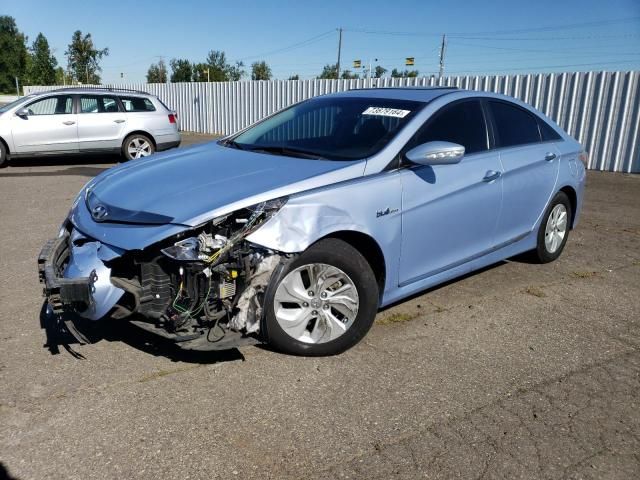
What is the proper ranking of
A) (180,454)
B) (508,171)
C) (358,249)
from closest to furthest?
1. (180,454)
2. (358,249)
3. (508,171)

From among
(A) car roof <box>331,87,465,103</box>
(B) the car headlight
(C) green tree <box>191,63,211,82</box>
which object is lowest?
(B) the car headlight

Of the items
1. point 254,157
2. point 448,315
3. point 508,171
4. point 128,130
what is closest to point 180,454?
point 254,157

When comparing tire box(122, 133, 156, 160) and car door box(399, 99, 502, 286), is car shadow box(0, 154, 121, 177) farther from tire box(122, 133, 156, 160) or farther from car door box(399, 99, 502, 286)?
car door box(399, 99, 502, 286)

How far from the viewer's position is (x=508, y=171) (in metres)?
4.57

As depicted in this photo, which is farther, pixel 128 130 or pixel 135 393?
pixel 128 130

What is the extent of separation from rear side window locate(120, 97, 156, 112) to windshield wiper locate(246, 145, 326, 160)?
924 centimetres

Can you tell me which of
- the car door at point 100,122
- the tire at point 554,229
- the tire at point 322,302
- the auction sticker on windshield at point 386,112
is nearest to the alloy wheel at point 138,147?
the car door at point 100,122

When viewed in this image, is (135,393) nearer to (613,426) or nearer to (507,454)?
(507,454)

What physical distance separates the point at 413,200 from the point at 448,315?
103 centimetres

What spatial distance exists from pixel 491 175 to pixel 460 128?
1.44 feet

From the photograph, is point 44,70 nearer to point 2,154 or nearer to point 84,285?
point 2,154

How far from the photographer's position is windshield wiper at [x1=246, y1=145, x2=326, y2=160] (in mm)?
3869

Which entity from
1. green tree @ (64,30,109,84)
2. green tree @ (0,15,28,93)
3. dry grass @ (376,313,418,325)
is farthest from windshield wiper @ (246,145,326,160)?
green tree @ (0,15,28,93)

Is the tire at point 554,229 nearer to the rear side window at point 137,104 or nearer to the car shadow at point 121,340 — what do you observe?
the car shadow at point 121,340
